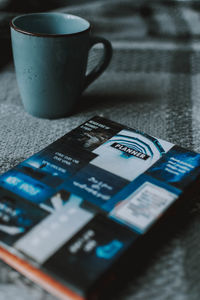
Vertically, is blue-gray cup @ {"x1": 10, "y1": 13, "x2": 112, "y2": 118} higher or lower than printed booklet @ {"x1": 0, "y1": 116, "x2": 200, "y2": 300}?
higher

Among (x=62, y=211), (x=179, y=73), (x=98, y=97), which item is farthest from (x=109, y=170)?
(x=179, y=73)

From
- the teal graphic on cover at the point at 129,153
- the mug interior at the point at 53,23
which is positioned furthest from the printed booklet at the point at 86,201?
the mug interior at the point at 53,23

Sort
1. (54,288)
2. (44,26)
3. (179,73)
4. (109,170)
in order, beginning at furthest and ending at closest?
1. (179,73)
2. (44,26)
3. (109,170)
4. (54,288)

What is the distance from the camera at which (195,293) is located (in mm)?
282

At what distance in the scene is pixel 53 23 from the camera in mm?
504

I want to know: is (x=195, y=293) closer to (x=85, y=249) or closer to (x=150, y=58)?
(x=85, y=249)

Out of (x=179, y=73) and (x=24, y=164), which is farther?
(x=179, y=73)

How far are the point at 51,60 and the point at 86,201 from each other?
190mm

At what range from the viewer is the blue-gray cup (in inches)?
17.0

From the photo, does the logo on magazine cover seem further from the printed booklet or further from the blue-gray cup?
the blue-gray cup

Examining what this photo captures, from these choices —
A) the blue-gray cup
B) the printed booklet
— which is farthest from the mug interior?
the printed booklet

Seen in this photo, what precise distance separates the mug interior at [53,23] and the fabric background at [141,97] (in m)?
0.10

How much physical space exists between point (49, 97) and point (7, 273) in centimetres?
24

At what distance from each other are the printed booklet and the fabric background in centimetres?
2
